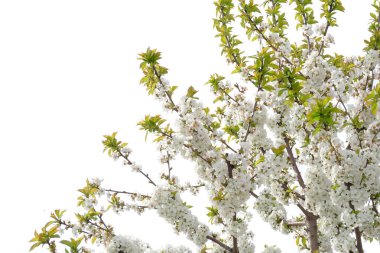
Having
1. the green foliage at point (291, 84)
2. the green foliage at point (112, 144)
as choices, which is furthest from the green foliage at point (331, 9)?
the green foliage at point (112, 144)

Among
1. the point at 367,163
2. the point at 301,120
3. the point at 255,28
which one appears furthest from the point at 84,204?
the point at 255,28

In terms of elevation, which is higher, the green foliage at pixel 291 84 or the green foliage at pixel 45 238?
the green foliage at pixel 291 84

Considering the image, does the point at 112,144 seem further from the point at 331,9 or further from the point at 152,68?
the point at 331,9

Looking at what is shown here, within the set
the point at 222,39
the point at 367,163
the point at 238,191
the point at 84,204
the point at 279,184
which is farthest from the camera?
the point at 222,39

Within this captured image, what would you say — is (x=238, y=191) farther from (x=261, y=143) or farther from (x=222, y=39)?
(x=222, y=39)

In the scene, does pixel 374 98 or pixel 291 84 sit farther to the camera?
pixel 291 84

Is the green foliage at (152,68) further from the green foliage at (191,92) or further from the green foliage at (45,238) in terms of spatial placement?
the green foliage at (45,238)

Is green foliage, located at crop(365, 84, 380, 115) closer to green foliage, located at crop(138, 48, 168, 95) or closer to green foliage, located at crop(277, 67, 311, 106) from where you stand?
green foliage, located at crop(277, 67, 311, 106)

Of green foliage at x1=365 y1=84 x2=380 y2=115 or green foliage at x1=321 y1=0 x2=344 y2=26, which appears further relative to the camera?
green foliage at x1=321 y1=0 x2=344 y2=26

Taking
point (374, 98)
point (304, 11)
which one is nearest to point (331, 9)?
point (304, 11)

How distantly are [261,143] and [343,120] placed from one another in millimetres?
1804

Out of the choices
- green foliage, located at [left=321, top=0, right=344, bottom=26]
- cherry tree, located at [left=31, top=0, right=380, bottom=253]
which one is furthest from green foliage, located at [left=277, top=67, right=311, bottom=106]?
green foliage, located at [left=321, top=0, right=344, bottom=26]

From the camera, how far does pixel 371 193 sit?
21.4 ft

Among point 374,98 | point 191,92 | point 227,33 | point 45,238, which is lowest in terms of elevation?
point 45,238
